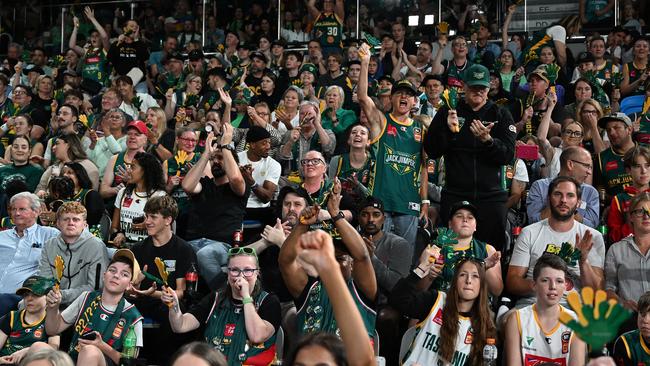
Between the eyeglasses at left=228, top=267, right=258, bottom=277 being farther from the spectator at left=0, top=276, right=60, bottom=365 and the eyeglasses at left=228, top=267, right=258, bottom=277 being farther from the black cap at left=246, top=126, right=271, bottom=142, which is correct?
the black cap at left=246, top=126, right=271, bottom=142

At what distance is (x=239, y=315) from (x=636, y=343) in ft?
8.43

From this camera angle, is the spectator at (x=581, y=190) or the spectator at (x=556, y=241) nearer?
the spectator at (x=556, y=241)

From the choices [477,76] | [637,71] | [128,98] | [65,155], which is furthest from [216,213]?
[637,71]

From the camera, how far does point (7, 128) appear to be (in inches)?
478

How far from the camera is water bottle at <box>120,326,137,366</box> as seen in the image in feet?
21.5

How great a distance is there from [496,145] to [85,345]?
136 inches

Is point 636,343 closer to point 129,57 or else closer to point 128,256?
point 128,256

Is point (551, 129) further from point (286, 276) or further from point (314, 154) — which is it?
point (286, 276)

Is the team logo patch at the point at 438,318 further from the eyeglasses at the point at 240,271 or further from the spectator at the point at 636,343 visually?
the eyeglasses at the point at 240,271

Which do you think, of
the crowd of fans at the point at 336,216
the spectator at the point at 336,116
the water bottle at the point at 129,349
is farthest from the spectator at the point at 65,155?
the water bottle at the point at 129,349

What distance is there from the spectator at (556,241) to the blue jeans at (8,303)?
374cm

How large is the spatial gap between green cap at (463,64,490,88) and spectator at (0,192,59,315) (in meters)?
3.67

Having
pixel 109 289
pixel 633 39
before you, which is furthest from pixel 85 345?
pixel 633 39

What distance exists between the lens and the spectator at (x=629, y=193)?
7824mm
